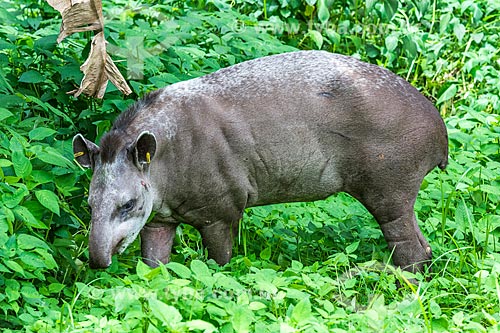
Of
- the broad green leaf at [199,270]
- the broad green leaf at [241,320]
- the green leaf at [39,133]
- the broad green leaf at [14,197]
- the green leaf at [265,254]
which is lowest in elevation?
the green leaf at [265,254]

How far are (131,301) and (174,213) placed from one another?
1733 mm

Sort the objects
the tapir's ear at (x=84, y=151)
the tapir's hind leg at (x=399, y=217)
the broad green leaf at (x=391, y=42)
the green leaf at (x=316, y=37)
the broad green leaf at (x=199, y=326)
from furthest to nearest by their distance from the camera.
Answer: the broad green leaf at (x=391, y=42)
the green leaf at (x=316, y=37)
the tapir's hind leg at (x=399, y=217)
the tapir's ear at (x=84, y=151)
the broad green leaf at (x=199, y=326)

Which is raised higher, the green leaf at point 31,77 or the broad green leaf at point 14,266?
the green leaf at point 31,77

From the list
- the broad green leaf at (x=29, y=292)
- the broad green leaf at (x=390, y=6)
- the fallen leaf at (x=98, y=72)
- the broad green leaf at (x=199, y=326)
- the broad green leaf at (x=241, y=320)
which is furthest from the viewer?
the broad green leaf at (x=390, y=6)

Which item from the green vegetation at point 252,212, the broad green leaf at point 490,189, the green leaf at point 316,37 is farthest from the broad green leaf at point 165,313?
the green leaf at point 316,37

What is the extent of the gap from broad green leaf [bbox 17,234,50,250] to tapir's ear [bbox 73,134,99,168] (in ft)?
2.68

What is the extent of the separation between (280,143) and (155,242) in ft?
3.87

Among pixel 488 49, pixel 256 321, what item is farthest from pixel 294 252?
pixel 488 49

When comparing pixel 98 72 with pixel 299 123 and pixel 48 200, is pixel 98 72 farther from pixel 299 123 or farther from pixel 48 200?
pixel 299 123

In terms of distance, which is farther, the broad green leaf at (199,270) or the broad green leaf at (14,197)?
the broad green leaf at (14,197)

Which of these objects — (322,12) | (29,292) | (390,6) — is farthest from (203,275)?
(322,12)

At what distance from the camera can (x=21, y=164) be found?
5980 millimetres

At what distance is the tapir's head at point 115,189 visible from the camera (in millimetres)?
6109

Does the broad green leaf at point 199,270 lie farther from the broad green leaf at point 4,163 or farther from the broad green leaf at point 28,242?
the broad green leaf at point 4,163
